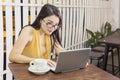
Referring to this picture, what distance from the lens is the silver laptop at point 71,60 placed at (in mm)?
1436

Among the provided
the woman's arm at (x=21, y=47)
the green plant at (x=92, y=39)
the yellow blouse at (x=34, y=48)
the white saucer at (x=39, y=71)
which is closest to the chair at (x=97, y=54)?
Result: the green plant at (x=92, y=39)

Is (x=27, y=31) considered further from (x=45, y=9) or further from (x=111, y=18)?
(x=111, y=18)

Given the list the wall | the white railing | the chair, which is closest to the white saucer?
the white railing

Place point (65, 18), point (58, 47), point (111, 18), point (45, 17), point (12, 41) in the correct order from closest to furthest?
point (45, 17)
point (58, 47)
point (12, 41)
point (65, 18)
point (111, 18)

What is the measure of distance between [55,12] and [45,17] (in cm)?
10

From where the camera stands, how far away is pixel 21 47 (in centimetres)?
173

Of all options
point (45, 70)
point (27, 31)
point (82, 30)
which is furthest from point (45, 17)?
point (82, 30)

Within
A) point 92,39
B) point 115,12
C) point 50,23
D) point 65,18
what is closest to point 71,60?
point 50,23

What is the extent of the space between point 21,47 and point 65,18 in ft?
6.44

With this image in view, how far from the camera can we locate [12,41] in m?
2.54

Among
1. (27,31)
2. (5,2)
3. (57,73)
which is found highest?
(5,2)

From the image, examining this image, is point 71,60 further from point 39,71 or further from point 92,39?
point 92,39

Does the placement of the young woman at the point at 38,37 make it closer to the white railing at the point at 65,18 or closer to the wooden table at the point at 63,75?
the wooden table at the point at 63,75

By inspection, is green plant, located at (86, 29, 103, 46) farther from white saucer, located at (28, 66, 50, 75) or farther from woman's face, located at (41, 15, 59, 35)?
white saucer, located at (28, 66, 50, 75)
